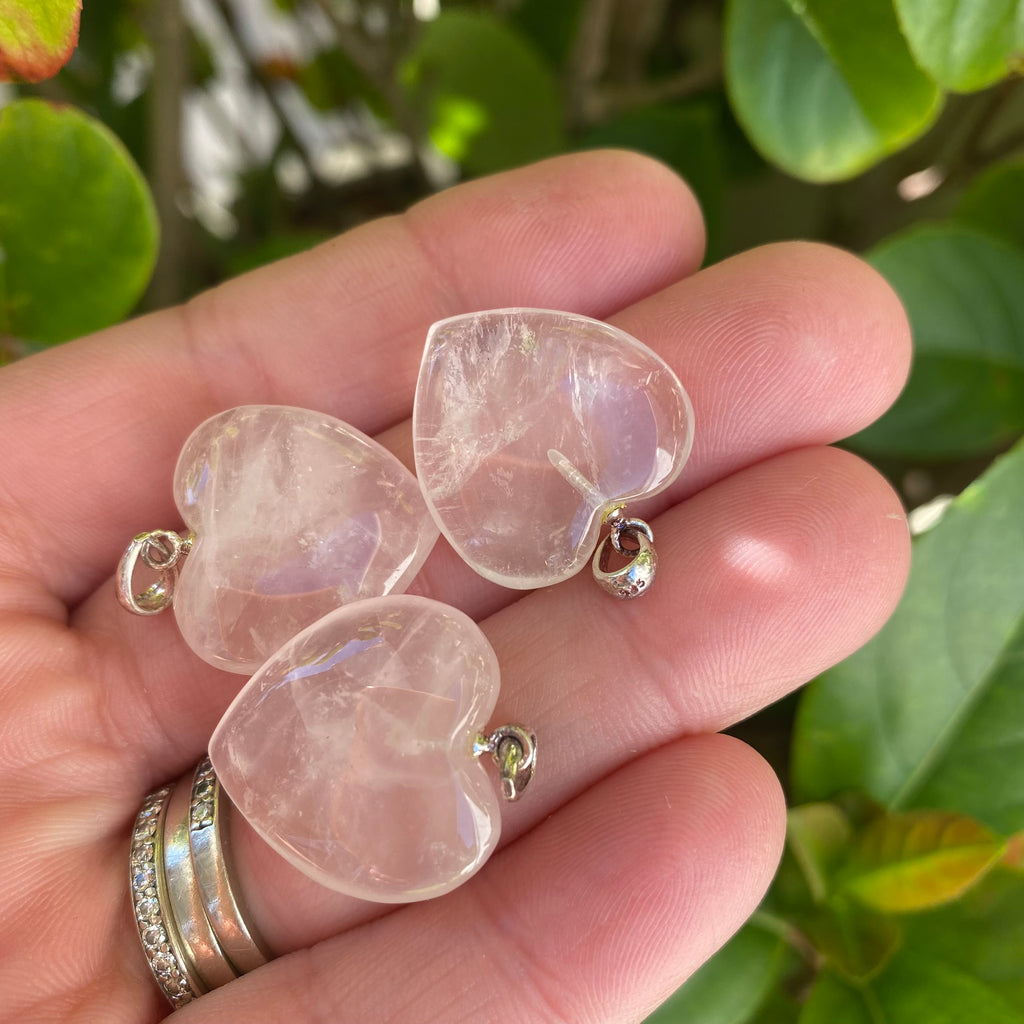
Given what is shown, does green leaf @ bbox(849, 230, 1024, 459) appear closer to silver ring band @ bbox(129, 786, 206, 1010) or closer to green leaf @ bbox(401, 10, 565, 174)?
green leaf @ bbox(401, 10, 565, 174)

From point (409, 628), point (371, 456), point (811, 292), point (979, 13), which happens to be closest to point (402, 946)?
point (409, 628)

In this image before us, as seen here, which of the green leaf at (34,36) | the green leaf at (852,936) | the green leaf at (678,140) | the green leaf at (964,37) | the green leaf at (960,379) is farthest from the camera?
the green leaf at (678,140)

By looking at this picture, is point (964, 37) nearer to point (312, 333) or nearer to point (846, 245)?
point (312, 333)

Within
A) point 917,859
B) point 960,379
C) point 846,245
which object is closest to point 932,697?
point 917,859

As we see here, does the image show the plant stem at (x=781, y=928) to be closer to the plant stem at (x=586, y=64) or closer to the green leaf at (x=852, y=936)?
the green leaf at (x=852, y=936)

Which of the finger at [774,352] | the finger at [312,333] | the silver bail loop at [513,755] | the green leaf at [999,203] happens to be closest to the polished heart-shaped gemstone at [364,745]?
the silver bail loop at [513,755]

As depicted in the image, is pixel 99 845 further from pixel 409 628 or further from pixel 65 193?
pixel 65 193
